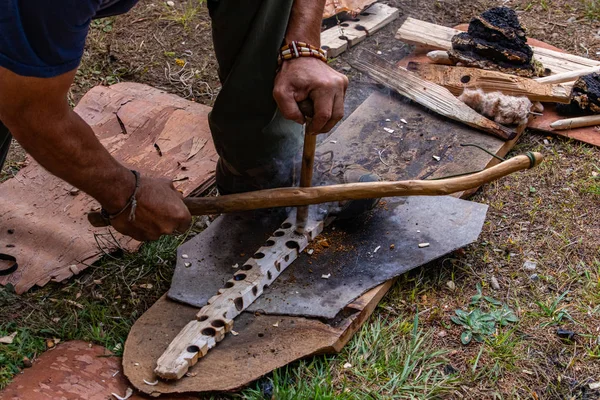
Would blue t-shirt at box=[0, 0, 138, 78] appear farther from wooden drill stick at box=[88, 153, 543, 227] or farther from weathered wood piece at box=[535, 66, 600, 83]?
weathered wood piece at box=[535, 66, 600, 83]

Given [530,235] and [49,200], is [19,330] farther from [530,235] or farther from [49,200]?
[530,235]

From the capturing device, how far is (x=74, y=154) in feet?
6.81

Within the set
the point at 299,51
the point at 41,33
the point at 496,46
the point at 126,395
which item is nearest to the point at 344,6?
the point at 496,46

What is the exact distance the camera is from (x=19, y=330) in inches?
98.5

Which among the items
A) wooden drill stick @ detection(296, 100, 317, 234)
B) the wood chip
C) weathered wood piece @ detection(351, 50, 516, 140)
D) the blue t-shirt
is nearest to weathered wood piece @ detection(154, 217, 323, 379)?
wooden drill stick @ detection(296, 100, 317, 234)

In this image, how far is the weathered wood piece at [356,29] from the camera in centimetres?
428

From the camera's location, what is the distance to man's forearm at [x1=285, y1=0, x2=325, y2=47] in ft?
8.26

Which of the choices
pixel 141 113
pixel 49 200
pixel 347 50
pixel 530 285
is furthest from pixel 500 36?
pixel 49 200

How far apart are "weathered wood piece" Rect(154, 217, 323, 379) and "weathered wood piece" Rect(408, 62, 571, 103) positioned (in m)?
1.49

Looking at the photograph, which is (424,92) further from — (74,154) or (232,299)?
(74,154)

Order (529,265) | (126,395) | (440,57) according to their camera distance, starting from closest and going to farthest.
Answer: (126,395), (529,265), (440,57)

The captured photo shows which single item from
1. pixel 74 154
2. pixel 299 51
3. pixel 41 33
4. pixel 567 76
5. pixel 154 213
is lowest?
pixel 567 76

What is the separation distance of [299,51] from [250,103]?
1.36ft

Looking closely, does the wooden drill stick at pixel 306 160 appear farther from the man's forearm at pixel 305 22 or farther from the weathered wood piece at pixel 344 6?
the weathered wood piece at pixel 344 6
